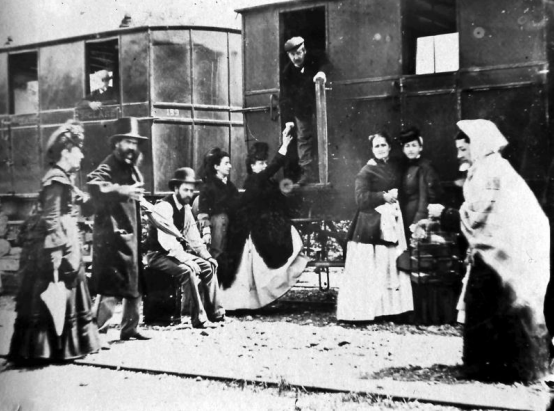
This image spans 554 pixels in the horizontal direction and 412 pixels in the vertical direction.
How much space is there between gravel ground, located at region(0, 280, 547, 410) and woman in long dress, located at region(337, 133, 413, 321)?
0.52ft

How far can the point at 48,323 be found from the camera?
537cm

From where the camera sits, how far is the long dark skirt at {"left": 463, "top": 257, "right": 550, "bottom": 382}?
14.2 feet

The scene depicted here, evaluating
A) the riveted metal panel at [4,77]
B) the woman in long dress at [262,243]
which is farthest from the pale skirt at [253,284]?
the riveted metal panel at [4,77]

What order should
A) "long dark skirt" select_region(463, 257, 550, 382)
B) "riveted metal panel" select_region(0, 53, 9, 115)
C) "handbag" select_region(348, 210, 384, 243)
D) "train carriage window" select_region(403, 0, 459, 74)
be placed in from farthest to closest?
"riveted metal panel" select_region(0, 53, 9, 115)
"handbag" select_region(348, 210, 384, 243)
"train carriage window" select_region(403, 0, 459, 74)
"long dark skirt" select_region(463, 257, 550, 382)

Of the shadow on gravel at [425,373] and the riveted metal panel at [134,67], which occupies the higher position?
the riveted metal panel at [134,67]

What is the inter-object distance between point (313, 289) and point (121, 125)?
2335 millimetres

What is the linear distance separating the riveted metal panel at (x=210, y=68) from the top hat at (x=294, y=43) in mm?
672

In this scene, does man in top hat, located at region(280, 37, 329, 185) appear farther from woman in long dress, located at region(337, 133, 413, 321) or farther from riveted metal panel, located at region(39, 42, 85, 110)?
riveted metal panel, located at region(39, 42, 85, 110)

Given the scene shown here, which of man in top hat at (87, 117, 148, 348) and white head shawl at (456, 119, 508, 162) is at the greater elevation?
white head shawl at (456, 119, 508, 162)

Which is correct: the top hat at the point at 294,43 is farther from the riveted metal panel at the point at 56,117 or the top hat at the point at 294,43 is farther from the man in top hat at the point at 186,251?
the riveted metal panel at the point at 56,117

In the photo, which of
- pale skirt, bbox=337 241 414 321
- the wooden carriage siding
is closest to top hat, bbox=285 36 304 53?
the wooden carriage siding

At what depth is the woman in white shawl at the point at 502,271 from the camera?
14.3 feet

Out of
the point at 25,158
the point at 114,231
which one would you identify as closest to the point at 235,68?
the point at 114,231

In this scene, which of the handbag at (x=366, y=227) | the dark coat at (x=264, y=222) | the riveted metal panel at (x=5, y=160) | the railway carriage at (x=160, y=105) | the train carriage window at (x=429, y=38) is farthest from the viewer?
the riveted metal panel at (x=5, y=160)
